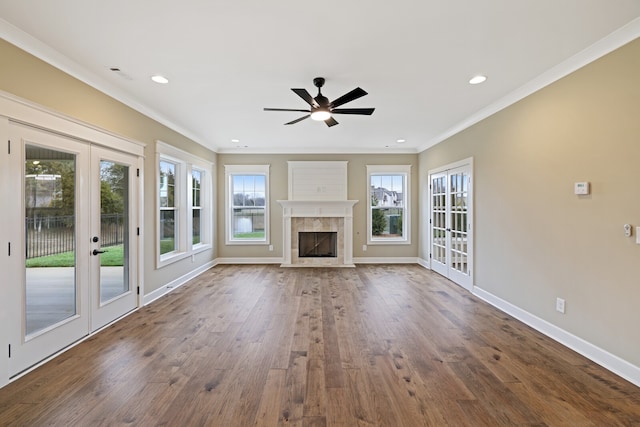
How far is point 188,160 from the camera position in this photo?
5.50 metres

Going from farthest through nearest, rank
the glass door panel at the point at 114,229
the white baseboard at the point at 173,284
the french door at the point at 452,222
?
the french door at the point at 452,222 < the white baseboard at the point at 173,284 < the glass door panel at the point at 114,229

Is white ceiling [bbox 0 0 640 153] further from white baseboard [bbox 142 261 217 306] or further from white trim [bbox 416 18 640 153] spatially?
white baseboard [bbox 142 261 217 306]

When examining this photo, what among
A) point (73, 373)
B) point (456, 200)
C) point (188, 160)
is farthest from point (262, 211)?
point (73, 373)

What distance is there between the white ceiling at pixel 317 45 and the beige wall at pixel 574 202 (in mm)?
309

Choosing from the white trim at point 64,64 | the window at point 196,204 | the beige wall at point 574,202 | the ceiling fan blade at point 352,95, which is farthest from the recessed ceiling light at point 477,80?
the window at point 196,204

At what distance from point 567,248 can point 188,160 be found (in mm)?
5704

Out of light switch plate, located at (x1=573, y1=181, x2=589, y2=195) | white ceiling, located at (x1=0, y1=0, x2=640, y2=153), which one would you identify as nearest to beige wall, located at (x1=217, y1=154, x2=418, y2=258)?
white ceiling, located at (x1=0, y1=0, x2=640, y2=153)

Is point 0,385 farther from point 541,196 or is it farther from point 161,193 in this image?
point 541,196

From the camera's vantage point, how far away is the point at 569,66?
288cm

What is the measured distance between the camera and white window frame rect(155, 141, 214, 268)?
4.62 m

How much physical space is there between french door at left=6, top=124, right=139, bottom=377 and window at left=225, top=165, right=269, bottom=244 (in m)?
3.37

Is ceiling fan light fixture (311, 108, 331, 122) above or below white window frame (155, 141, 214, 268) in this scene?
above

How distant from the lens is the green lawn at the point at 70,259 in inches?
104

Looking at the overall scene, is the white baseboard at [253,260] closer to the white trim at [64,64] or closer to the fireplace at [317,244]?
the fireplace at [317,244]
